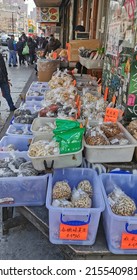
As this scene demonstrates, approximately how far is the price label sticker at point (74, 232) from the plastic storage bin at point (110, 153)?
2.07 ft

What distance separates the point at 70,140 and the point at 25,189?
53 centimetres

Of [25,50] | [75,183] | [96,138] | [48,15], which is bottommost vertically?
[75,183]

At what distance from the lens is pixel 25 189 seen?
2.00m

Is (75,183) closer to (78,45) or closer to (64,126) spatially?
(64,126)

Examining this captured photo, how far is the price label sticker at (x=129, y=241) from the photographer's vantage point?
1.59 metres

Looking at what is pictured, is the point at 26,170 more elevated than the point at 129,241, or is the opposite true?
the point at 26,170

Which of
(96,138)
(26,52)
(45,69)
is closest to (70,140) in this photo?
(96,138)

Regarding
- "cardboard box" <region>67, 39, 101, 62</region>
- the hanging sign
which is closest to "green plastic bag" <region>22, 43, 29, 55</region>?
the hanging sign

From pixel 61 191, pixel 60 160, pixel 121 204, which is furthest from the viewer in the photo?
pixel 60 160

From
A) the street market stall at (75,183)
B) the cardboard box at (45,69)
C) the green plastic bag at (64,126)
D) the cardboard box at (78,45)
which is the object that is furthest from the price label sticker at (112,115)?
the cardboard box at (45,69)

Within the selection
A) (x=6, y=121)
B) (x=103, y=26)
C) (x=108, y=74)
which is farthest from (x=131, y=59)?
(x=6, y=121)

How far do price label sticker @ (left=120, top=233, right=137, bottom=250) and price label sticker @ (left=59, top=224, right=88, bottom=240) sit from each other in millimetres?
236

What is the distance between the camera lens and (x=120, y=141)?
83.8 inches
